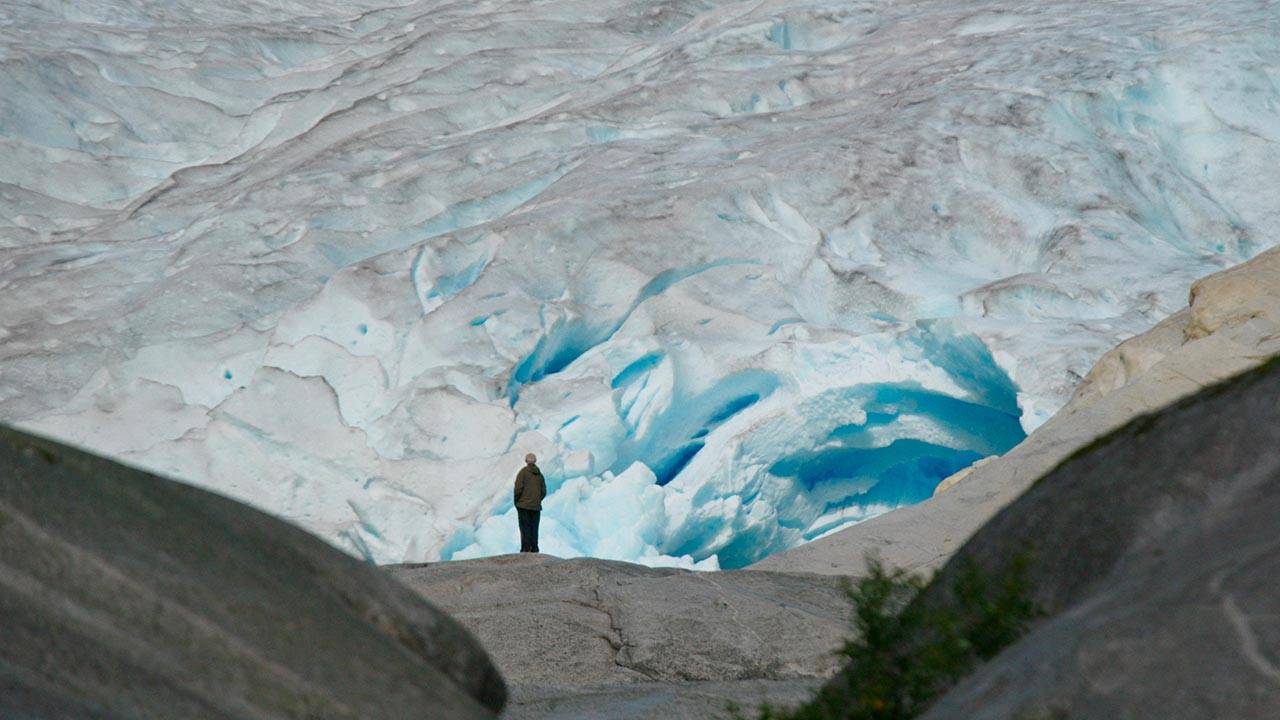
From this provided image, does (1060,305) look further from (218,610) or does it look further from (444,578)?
(218,610)

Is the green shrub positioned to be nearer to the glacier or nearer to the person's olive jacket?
the person's olive jacket

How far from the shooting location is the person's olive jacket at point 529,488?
1073 centimetres

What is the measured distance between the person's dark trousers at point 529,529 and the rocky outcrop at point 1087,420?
1.93m

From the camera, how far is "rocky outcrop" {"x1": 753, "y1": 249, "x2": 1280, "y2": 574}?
9445 millimetres

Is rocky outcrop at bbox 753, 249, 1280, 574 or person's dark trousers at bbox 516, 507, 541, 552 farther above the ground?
rocky outcrop at bbox 753, 249, 1280, 574

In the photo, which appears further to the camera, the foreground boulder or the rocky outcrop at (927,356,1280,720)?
the foreground boulder

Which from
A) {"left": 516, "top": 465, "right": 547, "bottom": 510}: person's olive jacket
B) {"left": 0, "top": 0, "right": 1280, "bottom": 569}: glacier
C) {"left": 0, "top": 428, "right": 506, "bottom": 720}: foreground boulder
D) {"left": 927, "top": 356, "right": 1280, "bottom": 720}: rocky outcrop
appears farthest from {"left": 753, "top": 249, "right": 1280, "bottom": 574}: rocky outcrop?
{"left": 0, "top": 428, "right": 506, "bottom": 720}: foreground boulder

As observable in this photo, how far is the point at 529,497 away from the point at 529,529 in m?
0.34

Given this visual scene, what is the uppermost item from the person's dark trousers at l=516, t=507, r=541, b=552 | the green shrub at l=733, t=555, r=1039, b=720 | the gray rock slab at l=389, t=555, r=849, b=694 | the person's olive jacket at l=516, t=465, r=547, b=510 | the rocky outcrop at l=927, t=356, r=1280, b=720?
the rocky outcrop at l=927, t=356, r=1280, b=720

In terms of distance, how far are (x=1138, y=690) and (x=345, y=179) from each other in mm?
15282

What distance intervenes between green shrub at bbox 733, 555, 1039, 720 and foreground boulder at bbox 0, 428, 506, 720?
1.01 metres

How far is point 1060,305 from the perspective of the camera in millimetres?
12812

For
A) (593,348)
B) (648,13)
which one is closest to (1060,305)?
(593,348)

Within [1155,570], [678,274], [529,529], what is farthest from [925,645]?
[678,274]
